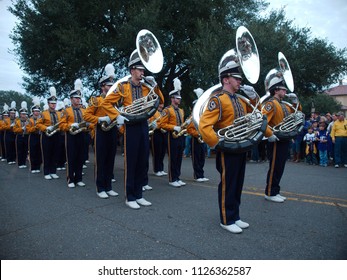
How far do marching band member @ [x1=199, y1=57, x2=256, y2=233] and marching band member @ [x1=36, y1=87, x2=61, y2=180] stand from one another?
5.38 meters

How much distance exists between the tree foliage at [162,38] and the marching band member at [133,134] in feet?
28.7

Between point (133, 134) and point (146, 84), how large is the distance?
37.8 inches

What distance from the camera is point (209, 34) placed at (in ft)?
44.4

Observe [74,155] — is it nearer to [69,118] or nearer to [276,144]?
[69,118]

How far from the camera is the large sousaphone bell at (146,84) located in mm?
4539

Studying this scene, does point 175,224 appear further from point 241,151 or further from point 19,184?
point 19,184

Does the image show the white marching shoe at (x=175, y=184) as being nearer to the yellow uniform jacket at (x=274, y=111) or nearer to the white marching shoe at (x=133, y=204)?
the white marching shoe at (x=133, y=204)

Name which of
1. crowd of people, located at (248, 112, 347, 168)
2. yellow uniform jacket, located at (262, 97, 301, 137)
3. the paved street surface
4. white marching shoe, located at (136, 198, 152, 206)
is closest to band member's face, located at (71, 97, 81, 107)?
the paved street surface

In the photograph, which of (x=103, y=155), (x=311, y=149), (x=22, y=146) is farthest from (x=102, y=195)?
(x=311, y=149)

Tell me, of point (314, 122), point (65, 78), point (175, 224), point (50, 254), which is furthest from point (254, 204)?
point (65, 78)

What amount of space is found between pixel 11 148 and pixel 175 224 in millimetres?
10296

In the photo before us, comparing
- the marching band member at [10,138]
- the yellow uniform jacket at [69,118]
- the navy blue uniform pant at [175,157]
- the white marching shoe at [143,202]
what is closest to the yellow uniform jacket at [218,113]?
the white marching shoe at [143,202]

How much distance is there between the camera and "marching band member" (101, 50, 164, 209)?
4652 millimetres

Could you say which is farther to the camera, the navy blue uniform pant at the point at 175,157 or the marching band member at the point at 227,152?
the navy blue uniform pant at the point at 175,157
